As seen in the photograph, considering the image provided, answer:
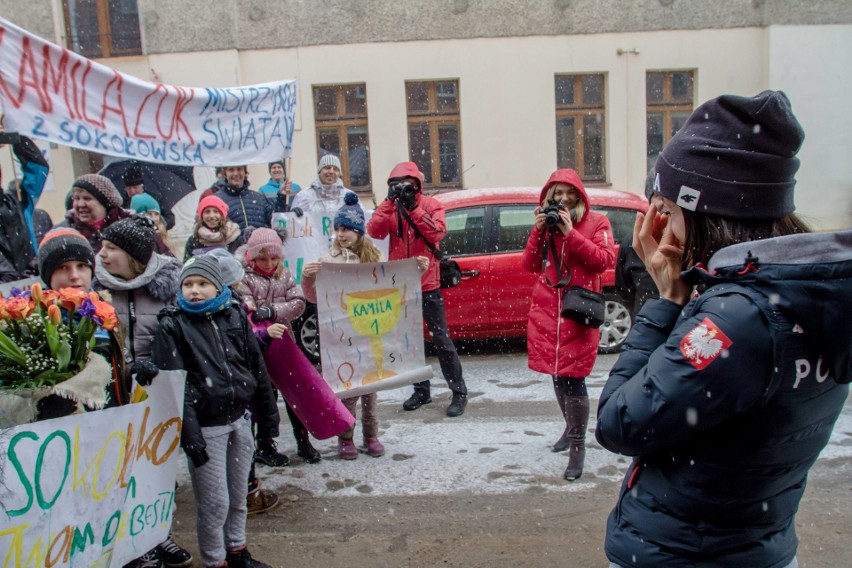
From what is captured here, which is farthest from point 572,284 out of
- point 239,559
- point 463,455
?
point 239,559

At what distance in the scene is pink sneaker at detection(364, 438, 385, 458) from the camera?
4.86 meters

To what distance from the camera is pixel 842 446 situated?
4.73 metres

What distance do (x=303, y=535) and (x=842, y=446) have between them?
3.50 metres

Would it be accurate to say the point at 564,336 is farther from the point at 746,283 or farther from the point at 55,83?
the point at 55,83

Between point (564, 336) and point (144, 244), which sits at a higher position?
point (144, 244)

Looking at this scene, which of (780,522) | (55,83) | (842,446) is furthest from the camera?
(842,446)

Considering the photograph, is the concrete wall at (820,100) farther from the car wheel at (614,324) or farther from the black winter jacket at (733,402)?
the black winter jacket at (733,402)

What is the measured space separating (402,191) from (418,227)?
31cm

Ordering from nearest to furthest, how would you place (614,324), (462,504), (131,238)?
(131,238) → (462,504) → (614,324)

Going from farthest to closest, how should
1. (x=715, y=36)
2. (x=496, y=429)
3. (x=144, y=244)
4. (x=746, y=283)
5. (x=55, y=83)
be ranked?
(x=715, y=36)
(x=496, y=429)
(x=55, y=83)
(x=144, y=244)
(x=746, y=283)

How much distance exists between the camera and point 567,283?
4426mm

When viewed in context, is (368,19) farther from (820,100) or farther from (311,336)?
(820,100)

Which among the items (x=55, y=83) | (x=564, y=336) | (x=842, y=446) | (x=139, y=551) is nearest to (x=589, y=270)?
(x=564, y=336)

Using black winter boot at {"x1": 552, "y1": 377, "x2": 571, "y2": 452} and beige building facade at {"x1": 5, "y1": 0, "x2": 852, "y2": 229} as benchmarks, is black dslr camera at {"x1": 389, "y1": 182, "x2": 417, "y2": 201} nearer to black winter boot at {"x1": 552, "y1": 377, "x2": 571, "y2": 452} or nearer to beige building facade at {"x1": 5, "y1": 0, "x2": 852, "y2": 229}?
black winter boot at {"x1": 552, "y1": 377, "x2": 571, "y2": 452}
